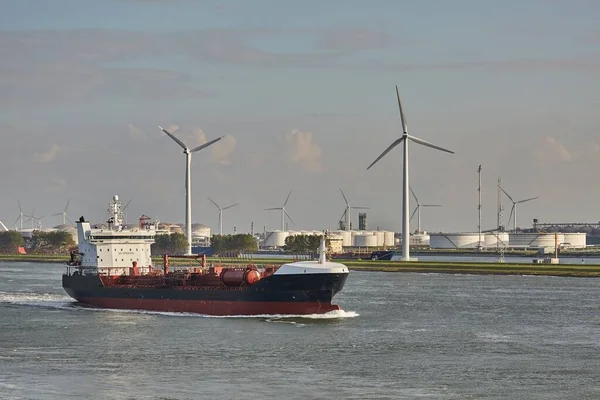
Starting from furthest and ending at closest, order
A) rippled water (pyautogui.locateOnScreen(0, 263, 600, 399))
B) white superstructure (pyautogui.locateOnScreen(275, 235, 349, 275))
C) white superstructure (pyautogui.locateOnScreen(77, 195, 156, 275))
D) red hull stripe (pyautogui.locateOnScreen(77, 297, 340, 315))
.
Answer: white superstructure (pyautogui.locateOnScreen(77, 195, 156, 275)), red hull stripe (pyautogui.locateOnScreen(77, 297, 340, 315)), white superstructure (pyautogui.locateOnScreen(275, 235, 349, 275)), rippled water (pyautogui.locateOnScreen(0, 263, 600, 399))

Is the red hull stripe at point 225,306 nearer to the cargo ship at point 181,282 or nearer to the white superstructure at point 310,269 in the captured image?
the cargo ship at point 181,282

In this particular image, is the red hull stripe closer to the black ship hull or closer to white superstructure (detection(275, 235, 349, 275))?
the black ship hull

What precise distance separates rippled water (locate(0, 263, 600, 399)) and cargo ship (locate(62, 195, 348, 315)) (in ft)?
6.38

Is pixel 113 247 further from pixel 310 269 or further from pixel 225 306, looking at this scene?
pixel 310 269

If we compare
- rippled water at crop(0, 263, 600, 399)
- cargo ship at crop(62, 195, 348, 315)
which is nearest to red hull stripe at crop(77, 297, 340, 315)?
cargo ship at crop(62, 195, 348, 315)

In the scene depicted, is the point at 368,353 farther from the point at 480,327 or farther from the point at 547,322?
the point at 547,322

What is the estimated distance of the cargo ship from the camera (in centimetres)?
8894

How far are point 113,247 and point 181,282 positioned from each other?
14.9m

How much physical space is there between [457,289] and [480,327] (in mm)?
49583

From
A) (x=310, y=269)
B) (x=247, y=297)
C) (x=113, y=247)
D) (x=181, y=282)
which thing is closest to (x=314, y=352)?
(x=310, y=269)

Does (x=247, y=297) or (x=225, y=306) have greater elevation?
(x=247, y=297)

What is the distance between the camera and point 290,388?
179 feet

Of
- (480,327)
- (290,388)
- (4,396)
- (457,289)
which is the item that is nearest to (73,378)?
(4,396)

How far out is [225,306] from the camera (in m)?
92.1
